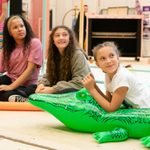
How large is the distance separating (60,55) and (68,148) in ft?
2.79

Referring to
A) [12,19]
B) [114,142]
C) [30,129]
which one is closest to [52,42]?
[12,19]

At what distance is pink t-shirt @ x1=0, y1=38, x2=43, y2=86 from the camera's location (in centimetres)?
229

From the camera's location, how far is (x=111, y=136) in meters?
1.36

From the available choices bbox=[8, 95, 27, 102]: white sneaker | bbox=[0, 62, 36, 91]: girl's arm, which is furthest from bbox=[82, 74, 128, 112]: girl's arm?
bbox=[0, 62, 36, 91]: girl's arm

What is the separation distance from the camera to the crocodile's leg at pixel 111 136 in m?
1.34

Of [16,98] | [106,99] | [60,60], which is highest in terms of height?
[60,60]

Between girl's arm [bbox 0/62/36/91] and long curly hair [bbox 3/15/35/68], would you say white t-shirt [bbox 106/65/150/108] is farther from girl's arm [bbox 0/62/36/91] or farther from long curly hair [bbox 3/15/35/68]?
long curly hair [bbox 3/15/35/68]

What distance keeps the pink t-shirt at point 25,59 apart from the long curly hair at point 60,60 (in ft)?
0.80

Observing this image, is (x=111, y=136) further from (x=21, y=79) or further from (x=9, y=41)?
(x=9, y=41)

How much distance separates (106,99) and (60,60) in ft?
1.70

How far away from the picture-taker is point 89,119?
1.48 m

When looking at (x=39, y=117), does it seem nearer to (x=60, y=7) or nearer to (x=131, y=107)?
(x=131, y=107)

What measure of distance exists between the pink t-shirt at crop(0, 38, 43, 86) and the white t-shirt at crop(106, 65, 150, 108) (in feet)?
2.68

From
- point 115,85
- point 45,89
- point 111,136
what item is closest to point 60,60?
point 45,89
